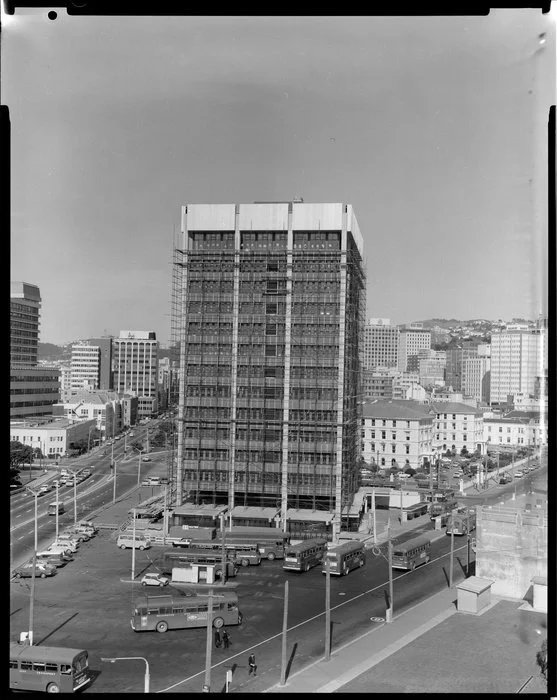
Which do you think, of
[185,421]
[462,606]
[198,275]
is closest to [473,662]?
[462,606]

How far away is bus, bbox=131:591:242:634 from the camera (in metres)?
5.03

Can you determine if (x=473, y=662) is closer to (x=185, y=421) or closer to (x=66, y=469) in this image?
(x=185, y=421)

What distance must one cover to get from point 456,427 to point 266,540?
24.4 ft

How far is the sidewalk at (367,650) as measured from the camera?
3824 millimetres

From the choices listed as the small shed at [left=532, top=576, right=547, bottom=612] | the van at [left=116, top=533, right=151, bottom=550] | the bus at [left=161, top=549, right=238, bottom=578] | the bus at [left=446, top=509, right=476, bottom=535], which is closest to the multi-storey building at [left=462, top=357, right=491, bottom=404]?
the bus at [left=446, top=509, right=476, bottom=535]

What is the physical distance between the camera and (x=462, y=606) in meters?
5.02

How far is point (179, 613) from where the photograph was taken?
510cm

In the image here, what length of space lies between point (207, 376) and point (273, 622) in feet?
15.6

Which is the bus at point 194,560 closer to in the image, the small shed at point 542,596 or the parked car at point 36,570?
the parked car at point 36,570

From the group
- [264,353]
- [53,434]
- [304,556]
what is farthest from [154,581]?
[264,353]

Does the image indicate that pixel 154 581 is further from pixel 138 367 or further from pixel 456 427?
pixel 456 427

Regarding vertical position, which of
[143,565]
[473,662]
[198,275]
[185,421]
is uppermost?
[198,275]

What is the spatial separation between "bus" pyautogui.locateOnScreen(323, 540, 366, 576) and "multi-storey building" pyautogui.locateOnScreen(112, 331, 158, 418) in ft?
12.5

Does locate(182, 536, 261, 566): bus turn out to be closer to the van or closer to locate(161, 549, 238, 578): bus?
locate(161, 549, 238, 578): bus
